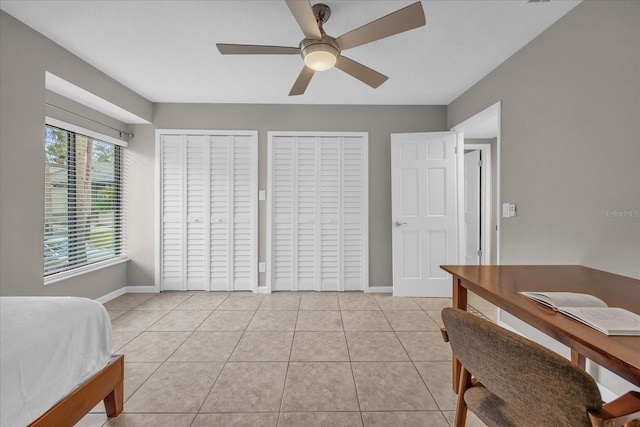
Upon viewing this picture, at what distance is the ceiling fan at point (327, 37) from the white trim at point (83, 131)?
2023 millimetres

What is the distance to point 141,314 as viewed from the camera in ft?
9.73

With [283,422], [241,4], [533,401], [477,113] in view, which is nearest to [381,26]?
[241,4]

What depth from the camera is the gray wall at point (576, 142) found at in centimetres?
156

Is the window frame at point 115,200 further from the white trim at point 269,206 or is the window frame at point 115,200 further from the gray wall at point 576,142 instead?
the gray wall at point 576,142

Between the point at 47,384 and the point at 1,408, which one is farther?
the point at 47,384

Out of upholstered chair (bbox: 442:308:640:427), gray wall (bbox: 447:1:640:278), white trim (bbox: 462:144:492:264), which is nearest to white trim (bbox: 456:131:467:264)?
gray wall (bbox: 447:1:640:278)

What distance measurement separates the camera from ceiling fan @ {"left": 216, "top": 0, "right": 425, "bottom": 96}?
144 centimetres

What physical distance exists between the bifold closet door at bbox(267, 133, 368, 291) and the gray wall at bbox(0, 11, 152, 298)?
2125mm

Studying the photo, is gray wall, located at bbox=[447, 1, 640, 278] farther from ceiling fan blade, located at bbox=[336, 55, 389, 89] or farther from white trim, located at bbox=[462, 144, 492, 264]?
white trim, located at bbox=[462, 144, 492, 264]

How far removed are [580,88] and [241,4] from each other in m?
2.27

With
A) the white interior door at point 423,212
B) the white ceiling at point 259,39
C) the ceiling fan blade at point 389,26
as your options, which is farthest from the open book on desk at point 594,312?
the white interior door at point 423,212

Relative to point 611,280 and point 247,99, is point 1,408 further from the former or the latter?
point 247,99

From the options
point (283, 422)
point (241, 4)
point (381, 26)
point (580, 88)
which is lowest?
point (283, 422)

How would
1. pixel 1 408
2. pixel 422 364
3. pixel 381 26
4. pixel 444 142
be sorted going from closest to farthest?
pixel 1 408, pixel 381 26, pixel 422 364, pixel 444 142
